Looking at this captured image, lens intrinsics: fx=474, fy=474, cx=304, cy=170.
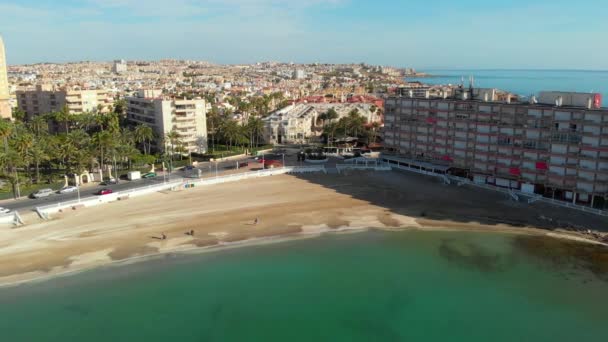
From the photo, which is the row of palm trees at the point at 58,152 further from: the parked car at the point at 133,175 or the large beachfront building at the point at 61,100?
the large beachfront building at the point at 61,100

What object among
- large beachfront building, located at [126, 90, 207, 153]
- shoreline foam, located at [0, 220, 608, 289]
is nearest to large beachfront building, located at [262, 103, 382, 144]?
large beachfront building, located at [126, 90, 207, 153]

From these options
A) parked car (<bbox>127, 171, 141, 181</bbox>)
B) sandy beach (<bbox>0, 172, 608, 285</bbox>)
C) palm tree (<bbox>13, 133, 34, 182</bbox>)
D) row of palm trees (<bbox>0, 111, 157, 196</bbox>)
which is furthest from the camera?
parked car (<bbox>127, 171, 141, 181</bbox>)

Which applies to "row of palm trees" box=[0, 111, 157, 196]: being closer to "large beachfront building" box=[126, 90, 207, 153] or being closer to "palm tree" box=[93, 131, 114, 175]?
"palm tree" box=[93, 131, 114, 175]

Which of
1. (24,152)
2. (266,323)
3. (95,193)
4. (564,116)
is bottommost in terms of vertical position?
(266,323)

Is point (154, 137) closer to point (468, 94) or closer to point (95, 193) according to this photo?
point (95, 193)

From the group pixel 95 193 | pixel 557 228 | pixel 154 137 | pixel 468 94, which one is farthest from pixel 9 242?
pixel 468 94

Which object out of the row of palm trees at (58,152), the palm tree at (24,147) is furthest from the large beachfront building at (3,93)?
the palm tree at (24,147)
